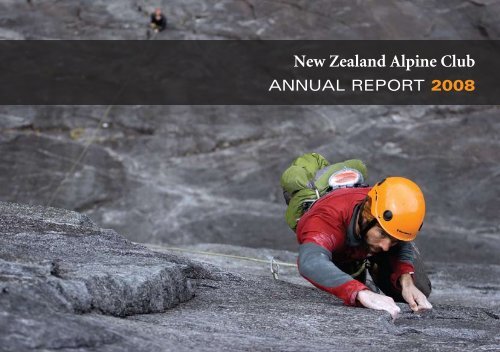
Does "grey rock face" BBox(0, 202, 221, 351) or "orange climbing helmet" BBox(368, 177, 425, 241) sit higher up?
"orange climbing helmet" BBox(368, 177, 425, 241)

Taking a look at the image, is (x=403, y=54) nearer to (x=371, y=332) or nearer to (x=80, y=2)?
(x=80, y=2)

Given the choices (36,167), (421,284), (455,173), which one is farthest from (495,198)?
(421,284)

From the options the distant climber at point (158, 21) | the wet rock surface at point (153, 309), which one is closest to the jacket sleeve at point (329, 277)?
the wet rock surface at point (153, 309)

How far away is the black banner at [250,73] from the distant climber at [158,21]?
49cm

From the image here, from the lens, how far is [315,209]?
6129 mm

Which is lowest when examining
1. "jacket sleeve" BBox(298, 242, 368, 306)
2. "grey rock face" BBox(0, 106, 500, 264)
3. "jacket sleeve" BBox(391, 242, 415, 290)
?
"jacket sleeve" BBox(298, 242, 368, 306)

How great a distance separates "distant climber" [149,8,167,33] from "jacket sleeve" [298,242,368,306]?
626 inches

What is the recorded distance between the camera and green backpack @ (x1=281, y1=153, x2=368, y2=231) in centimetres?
677

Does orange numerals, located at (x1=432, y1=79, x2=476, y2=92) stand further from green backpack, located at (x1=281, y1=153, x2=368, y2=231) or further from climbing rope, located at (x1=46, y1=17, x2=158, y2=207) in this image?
green backpack, located at (x1=281, y1=153, x2=368, y2=231)

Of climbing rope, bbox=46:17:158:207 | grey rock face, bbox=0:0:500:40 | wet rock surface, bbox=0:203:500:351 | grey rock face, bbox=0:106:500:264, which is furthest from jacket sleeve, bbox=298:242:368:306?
grey rock face, bbox=0:0:500:40

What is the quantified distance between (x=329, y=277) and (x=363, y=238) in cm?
55

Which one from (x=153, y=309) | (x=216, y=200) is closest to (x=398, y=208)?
(x=153, y=309)

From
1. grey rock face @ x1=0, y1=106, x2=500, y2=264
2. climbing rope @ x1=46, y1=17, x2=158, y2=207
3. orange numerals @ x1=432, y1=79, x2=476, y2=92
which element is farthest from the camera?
orange numerals @ x1=432, y1=79, x2=476, y2=92

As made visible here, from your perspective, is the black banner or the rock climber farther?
the black banner
